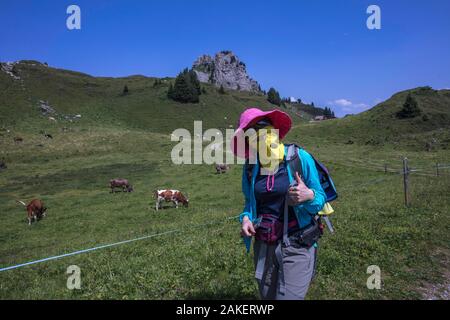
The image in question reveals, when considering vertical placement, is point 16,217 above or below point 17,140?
below

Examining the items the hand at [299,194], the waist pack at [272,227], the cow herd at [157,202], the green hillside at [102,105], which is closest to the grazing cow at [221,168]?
the cow herd at [157,202]

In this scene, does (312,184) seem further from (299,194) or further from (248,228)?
(248,228)

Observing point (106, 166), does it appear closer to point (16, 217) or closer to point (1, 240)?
point (16, 217)

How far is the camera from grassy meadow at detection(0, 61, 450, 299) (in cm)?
678

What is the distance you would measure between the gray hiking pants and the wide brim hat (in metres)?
1.26

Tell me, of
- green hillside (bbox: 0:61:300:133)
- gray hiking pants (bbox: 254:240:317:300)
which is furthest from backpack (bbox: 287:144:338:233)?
green hillside (bbox: 0:61:300:133)

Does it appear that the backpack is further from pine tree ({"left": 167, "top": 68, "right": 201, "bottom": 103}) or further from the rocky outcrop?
the rocky outcrop

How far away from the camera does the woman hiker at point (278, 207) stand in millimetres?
4039

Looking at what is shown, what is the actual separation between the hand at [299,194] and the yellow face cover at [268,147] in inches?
15.8

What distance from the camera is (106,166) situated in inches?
1706

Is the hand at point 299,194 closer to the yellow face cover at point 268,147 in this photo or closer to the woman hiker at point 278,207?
the woman hiker at point 278,207
